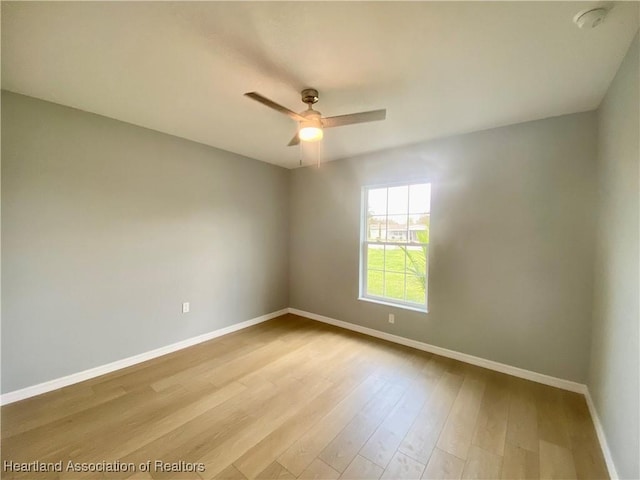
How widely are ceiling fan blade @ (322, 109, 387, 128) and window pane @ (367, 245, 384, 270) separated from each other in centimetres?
203

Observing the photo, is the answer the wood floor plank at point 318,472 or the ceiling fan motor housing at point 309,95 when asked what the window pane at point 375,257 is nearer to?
the ceiling fan motor housing at point 309,95

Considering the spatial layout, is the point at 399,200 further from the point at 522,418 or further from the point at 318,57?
the point at 522,418

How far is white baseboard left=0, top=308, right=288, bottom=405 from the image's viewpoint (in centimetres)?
211

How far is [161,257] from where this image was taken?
9.62ft

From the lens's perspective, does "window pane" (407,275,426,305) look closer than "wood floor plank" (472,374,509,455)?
No

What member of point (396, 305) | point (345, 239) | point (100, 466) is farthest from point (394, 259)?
point (100, 466)

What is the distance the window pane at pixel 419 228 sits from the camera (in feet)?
10.4

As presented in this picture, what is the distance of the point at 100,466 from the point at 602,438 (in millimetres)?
3234

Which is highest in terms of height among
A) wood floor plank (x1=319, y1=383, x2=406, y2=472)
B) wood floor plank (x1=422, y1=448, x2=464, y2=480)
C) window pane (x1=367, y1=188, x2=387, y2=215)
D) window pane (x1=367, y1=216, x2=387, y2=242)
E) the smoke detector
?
the smoke detector

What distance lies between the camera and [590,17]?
126cm

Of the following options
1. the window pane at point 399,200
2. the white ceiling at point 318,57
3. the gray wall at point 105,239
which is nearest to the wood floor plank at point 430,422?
the window pane at point 399,200

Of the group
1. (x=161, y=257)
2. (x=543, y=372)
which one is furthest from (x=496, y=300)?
(x=161, y=257)

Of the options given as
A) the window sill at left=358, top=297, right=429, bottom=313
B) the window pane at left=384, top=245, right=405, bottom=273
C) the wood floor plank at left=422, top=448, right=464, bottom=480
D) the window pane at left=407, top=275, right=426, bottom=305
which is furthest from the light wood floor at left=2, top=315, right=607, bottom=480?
the window pane at left=384, top=245, right=405, bottom=273

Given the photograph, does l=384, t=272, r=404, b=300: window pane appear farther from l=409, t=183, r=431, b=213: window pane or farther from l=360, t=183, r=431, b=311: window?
l=409, t=183, r=431, b=213: window pane
